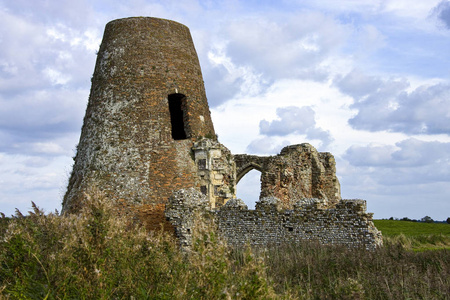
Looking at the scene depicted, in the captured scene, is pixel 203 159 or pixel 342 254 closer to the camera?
pixel 342 254

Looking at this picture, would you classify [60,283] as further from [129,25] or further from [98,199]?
[129,25]

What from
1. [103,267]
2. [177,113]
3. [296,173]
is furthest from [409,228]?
[103,267]

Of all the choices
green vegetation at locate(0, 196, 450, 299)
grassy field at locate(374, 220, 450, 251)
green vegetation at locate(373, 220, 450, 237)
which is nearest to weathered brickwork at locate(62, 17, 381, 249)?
grassy field at locate(374, 220, 450, 251)

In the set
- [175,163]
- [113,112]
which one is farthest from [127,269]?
[113,112]

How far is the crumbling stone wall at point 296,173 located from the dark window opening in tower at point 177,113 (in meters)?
3.92

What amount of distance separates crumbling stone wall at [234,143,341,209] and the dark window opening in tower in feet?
12.9

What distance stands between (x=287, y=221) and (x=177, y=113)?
5.89 metres

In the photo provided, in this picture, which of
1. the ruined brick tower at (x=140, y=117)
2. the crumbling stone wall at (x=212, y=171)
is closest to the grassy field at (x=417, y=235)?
the crumbling stone wall at (x=212, y=171)

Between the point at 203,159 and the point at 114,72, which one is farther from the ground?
the point at 114,72

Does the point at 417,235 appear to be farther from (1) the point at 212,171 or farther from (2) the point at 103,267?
(2) the point at 103,267

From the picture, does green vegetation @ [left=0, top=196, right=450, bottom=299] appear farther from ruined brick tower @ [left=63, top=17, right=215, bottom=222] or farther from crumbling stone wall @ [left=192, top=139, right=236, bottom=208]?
crumbling stone wall @ [left=192, top=139, right=236, bottom=208]

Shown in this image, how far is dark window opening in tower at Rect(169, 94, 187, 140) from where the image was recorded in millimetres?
15773

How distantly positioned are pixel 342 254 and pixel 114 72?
894 centimetres

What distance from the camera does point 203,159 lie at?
1454 cm
